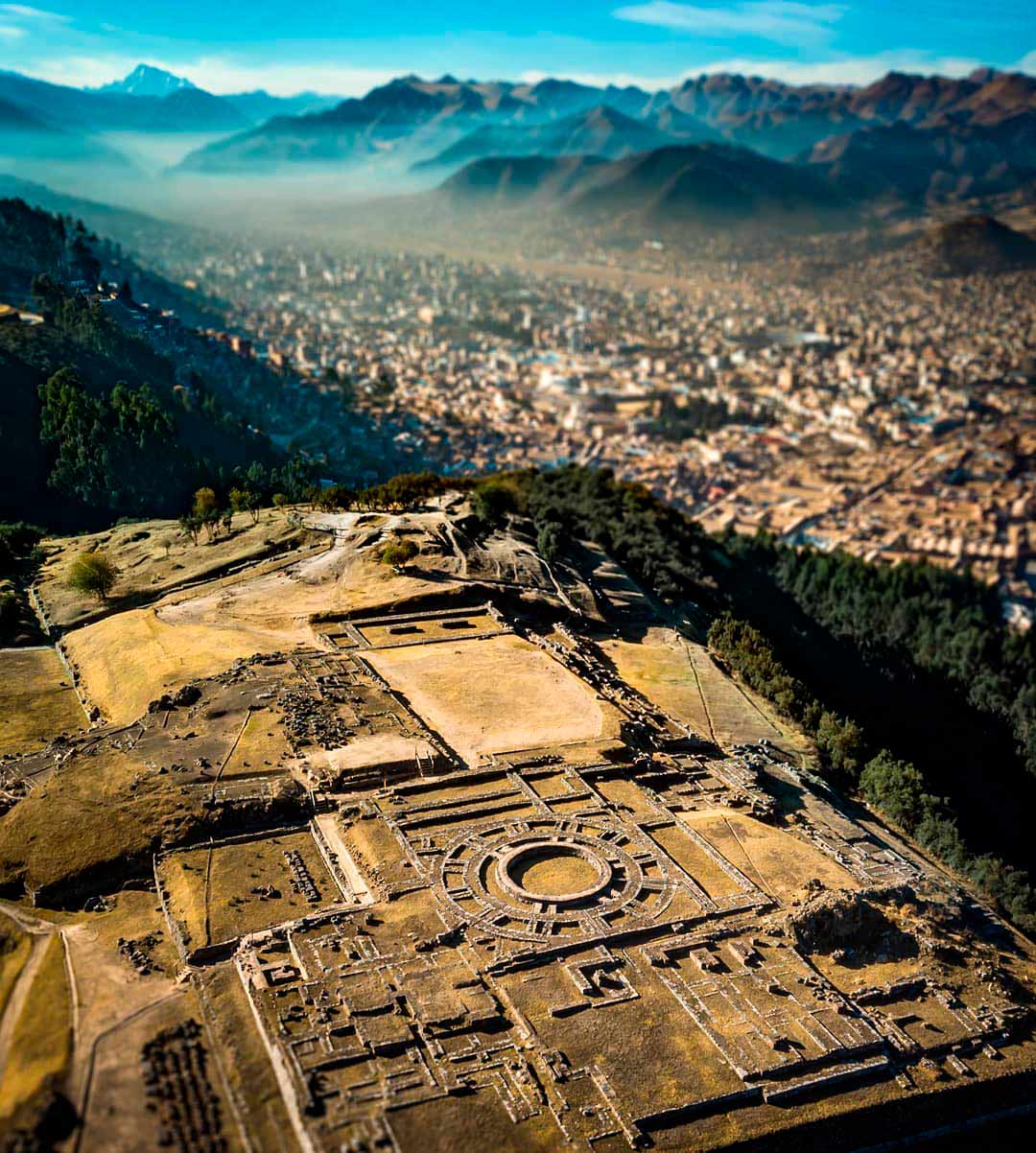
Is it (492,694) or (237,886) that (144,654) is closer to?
(492,694)

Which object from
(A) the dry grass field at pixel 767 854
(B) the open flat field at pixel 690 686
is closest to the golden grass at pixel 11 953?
(A) the dry grass field at pixel 767 854

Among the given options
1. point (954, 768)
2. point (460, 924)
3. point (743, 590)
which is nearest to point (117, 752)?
point (460, 924)

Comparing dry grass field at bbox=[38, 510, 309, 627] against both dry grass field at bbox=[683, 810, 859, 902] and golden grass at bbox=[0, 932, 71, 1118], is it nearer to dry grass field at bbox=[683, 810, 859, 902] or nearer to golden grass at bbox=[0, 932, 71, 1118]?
golden grass at bbox=[0, 932, 71, 1118]

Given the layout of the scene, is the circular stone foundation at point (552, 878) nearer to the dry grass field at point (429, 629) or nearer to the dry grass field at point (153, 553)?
the dry grass field at point (429, 629)

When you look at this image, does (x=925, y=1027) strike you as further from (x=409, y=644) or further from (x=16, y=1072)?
(x=409, y=644)

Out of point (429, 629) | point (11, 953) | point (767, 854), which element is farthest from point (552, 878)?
point (429, 629)
